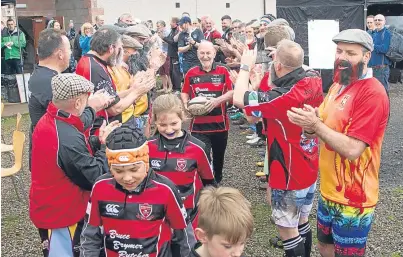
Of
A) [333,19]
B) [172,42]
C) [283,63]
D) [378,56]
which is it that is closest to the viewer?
[283,63]

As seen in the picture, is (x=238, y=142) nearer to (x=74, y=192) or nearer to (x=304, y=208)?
(x=304, y=208)

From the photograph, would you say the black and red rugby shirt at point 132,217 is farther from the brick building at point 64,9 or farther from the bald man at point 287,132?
the brick building at point 64,9

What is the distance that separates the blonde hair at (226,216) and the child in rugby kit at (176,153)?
1.29 m

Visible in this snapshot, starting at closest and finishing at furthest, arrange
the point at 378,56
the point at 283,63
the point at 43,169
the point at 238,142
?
1. the point at 43,169
2. the point at 283,63
3. the point at 238,142
4. the point at 378,56

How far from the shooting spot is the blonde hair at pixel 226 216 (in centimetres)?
238

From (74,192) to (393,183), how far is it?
15.8 feet

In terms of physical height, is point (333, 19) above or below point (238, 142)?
above

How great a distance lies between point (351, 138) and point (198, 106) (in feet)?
8.87

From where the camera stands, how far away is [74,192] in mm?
3418

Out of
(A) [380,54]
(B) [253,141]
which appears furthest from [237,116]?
(A) [380,54]

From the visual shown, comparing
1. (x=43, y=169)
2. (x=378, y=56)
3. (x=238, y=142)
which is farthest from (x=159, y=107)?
(x=378, y=56)

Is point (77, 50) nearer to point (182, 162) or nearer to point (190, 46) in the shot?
point (190, 46)

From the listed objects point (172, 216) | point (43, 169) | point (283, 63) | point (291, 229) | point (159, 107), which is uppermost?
point (283, 63)

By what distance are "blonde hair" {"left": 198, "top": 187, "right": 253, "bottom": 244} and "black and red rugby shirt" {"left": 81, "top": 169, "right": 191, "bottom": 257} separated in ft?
1.69
